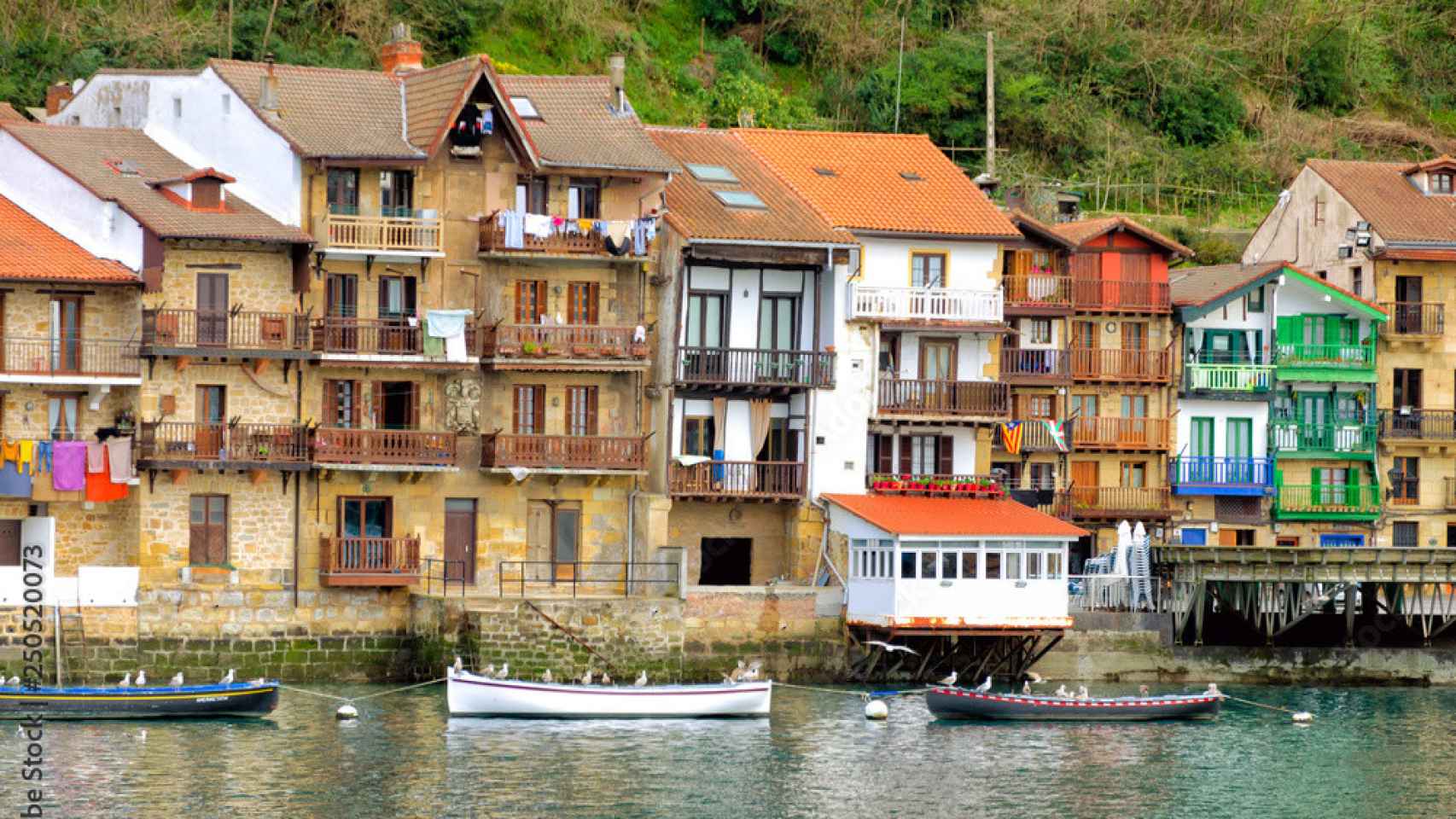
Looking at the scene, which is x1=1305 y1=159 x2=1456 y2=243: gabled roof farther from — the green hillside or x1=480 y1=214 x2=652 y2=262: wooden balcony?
x1=480 y1=214 x2=652 y2=262: wooden balcony

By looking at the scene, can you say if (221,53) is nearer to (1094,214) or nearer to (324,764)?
(1094,214)

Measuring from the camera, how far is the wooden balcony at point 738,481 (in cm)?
7681

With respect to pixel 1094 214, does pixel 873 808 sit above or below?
below

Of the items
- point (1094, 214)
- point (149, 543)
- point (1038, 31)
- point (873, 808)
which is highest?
point (1038, 31)

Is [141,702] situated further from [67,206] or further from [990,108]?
[990,108]

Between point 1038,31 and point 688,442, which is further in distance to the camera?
point 1038,31

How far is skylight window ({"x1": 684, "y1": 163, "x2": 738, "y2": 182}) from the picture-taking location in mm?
80312

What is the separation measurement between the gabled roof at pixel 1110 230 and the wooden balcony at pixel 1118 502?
22.8 feet

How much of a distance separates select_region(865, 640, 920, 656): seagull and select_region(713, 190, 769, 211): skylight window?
38.9 ft

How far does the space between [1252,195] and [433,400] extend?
141 ft

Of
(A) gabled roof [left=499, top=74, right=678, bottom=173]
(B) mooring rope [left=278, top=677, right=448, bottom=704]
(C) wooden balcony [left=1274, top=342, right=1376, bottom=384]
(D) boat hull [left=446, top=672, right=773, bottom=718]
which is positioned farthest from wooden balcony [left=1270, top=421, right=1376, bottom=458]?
(B) mooring rope [left=278, top=677, right=448, bottom=704]

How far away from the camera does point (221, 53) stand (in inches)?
3652

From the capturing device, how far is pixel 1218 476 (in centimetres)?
8956

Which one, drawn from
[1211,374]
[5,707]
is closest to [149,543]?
[5,707]
